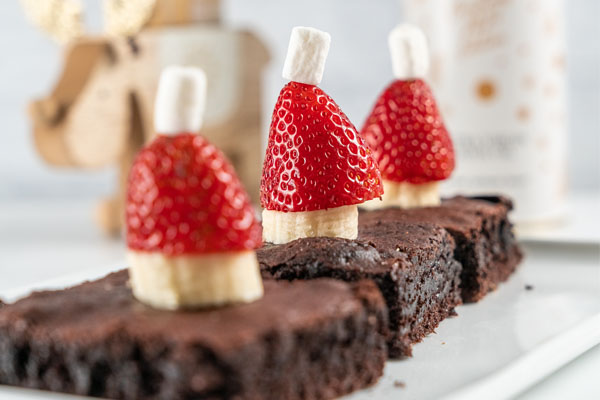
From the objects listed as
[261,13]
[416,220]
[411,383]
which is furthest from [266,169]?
[261,13]

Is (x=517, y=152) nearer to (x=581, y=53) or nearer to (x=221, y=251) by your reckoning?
(x=581, y=53)

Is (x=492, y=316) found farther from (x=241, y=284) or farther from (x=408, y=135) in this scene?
(x=241, y=284)

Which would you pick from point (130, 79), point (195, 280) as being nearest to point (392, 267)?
point (195, 280)

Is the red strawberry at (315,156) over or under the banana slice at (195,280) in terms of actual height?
over

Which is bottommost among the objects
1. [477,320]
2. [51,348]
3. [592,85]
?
[477,320]

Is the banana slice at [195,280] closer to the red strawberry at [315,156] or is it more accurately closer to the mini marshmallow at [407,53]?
the red strawberry at [315,156]

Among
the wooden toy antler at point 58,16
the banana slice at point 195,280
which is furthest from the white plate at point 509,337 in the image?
the wooden toy antler at point 58,16
